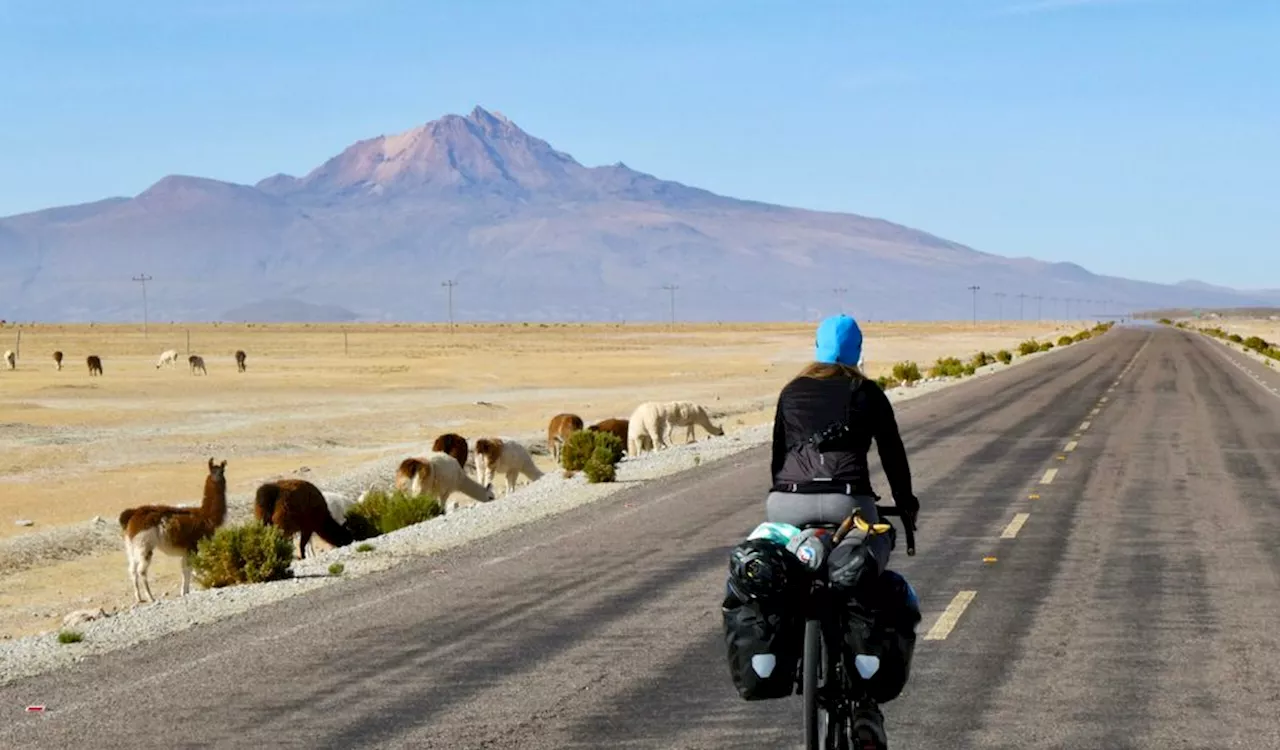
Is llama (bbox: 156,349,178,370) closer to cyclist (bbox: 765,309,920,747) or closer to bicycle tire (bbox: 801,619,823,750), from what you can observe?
cyclist (bbox: 765,309,920,747)

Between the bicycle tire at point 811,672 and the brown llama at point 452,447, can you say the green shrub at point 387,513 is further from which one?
the bicycle tire at point 811,672

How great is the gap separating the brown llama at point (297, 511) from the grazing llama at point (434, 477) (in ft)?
10.8

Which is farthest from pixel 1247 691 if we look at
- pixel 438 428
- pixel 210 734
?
pixel 438 428

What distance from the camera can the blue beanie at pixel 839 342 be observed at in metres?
6.78

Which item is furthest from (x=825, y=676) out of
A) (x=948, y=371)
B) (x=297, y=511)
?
(x=948, y=371)

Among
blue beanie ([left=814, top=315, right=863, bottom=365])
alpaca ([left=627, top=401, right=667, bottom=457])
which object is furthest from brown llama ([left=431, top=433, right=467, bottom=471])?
blue beanie ([left=814, top=315, right=863, bottom=365])

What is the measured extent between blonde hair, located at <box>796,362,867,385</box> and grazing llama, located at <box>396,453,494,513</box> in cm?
1581

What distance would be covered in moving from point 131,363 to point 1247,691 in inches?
3088

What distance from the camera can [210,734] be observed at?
828cm

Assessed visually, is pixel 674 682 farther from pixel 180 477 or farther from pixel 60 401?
pixel 60 401

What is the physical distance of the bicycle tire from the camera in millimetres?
6098

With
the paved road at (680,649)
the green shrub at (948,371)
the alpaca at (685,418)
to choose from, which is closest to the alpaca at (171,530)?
the paved road at (680,649)

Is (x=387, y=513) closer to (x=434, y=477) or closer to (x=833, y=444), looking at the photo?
(x=434, y=477)

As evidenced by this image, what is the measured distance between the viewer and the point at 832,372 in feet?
22.1
